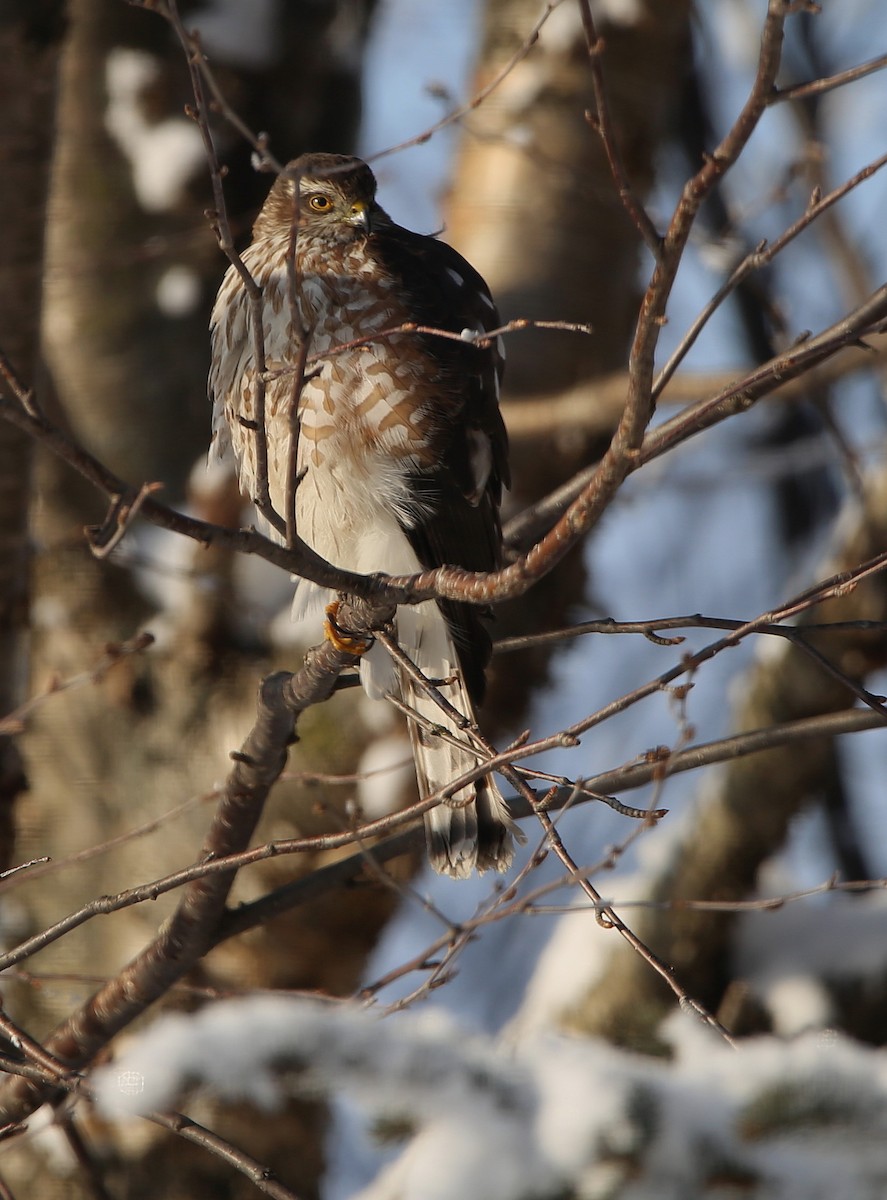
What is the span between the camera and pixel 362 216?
10.8 ft

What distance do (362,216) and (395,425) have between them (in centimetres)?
62

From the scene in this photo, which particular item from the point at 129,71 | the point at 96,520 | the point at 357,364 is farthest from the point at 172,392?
the point at 357,364

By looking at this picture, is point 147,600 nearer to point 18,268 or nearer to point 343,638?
point 18,268

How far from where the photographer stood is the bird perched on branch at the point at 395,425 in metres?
3.02

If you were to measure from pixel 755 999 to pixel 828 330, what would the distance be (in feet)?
10.4

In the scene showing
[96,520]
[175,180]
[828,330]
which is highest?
[175,180]

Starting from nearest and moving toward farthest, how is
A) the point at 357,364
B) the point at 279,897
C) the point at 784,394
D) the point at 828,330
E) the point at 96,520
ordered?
1. the point at 828,330
2. the point at 279,897
3. the point at 357,364
4. the point at 784,394
5. the point at 96,520

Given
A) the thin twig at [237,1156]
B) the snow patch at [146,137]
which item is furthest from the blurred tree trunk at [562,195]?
the thin twig at [237,1156]

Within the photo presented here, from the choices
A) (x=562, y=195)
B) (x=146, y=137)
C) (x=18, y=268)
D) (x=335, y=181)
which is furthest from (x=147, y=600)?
(x=562, y=195)

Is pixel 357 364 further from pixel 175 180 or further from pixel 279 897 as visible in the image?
pixel 175 180

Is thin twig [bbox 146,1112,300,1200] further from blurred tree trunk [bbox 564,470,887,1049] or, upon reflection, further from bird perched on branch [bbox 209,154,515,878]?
blurred tree trunk [bbox 564,470,887,1049]

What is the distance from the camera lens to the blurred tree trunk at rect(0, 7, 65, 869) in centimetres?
368

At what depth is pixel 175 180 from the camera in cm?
500

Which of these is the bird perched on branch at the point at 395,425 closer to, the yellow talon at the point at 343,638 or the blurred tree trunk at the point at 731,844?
the yellow talon at the point at 343,638
